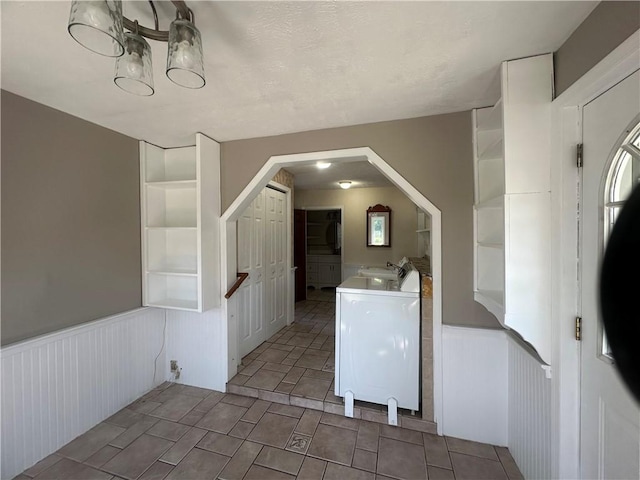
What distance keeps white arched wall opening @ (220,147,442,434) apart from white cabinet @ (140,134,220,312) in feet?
0.39

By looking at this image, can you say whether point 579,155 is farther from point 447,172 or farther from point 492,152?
point 447,172

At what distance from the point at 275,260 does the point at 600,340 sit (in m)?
3.19

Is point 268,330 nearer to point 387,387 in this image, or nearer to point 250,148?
point 387,387

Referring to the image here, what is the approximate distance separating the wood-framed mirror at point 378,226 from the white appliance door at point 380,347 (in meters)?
3.17

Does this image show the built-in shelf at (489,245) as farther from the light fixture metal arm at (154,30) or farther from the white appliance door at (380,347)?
the light fixture metal arm at (154,30)

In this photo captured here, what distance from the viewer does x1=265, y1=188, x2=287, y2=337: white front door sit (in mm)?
3557

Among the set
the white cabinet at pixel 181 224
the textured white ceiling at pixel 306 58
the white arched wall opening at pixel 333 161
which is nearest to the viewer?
the textured white ceiling at pixel 306 58

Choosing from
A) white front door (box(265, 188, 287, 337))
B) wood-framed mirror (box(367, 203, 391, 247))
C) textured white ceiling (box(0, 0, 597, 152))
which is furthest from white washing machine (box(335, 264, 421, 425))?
wood-framed mirror (box(367, 203, 391, 247))

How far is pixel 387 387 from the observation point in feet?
6.86

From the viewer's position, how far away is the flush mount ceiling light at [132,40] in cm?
80

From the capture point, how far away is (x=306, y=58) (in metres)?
1.31

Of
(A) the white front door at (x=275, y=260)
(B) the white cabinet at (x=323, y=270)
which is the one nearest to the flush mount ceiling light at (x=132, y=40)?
(A) the white front door at (x=275, y=260)

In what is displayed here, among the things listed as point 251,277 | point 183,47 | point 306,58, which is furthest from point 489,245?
point 251,277

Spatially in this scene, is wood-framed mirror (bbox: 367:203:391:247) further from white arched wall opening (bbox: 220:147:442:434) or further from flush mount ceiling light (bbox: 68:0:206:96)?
flush mount ceiling light (bbox: 68:0:206:96)
